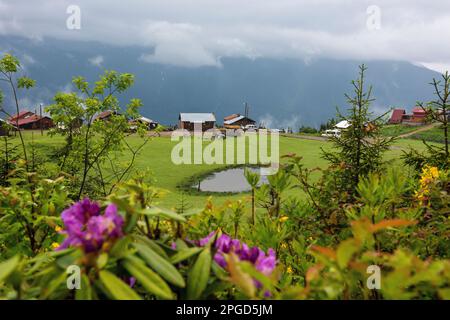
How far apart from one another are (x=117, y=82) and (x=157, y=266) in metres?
7.97

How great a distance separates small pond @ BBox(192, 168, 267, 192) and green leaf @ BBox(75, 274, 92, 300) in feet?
73.3

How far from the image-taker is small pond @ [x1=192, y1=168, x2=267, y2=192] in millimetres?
23816

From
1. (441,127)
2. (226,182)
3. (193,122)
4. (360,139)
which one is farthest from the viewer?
(193,122)

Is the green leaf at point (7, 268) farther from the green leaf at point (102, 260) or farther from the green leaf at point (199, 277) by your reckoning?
the green leaf at point (199, 277)

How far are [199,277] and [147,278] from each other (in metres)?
0.11

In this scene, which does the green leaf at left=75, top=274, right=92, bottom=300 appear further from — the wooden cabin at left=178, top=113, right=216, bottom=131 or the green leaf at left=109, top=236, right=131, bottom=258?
the wooden cabin at left=178, top=113, right=216, bottom=131

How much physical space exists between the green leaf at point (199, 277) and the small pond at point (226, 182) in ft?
73.1

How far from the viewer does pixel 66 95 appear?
318 inches

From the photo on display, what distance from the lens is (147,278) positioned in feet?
2.52

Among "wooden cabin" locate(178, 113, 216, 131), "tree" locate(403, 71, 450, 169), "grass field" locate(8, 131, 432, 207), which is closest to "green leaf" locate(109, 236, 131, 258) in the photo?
"tree" locate(403, 71, 450, 169)

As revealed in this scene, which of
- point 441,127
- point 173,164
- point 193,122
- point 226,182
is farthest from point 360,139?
point 193,122

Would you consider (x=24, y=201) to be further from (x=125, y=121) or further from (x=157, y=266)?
(x=125, y=121)

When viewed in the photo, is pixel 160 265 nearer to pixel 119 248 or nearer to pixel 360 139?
pixel 119 248
